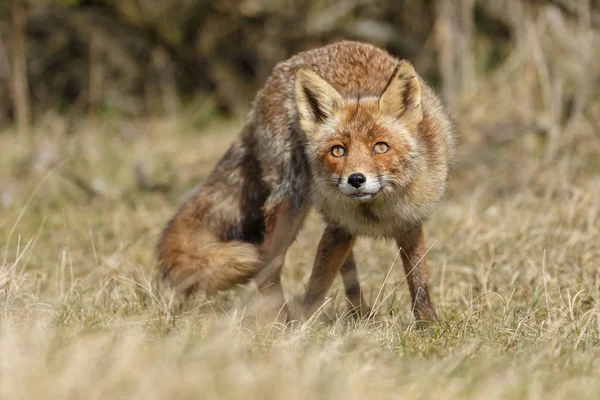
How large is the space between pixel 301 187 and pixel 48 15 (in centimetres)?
924

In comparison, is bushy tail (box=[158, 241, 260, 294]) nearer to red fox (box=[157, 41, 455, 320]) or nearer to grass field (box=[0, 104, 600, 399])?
red fox (box=[157, 41, 455, 320])

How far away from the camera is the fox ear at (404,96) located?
4.58 meters

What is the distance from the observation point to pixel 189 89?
13305mm

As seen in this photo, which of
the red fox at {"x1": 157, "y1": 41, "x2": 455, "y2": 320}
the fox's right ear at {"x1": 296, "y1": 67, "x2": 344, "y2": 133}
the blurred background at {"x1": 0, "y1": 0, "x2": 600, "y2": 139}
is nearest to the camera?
the red fox at {"x1": 157, "y1": 41, "x2": 455, "y2": 320}

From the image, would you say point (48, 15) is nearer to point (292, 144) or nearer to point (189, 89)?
point (189, 89)

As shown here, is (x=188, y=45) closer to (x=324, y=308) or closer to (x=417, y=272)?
(x=324, y=308)

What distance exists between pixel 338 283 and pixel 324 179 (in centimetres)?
135

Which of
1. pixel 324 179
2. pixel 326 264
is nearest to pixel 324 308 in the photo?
pixel 326 264

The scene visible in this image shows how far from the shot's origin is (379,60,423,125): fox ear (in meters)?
4.58

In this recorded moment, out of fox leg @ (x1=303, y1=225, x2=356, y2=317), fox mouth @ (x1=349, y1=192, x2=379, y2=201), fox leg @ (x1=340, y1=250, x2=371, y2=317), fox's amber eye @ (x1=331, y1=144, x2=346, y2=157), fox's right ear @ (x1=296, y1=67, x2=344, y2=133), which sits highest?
fox's right ear @ (x1=296, y1=67, x2=344, y2=133)

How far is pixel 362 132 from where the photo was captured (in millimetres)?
4512

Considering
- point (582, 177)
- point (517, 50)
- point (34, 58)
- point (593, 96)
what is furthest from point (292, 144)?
point (34, 58)

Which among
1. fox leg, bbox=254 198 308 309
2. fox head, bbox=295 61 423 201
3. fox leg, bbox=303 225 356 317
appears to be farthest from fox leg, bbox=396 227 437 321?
fox leg, bbox=254 198 308 309

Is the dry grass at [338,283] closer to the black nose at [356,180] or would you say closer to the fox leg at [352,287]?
the fox leg at [352,287]
